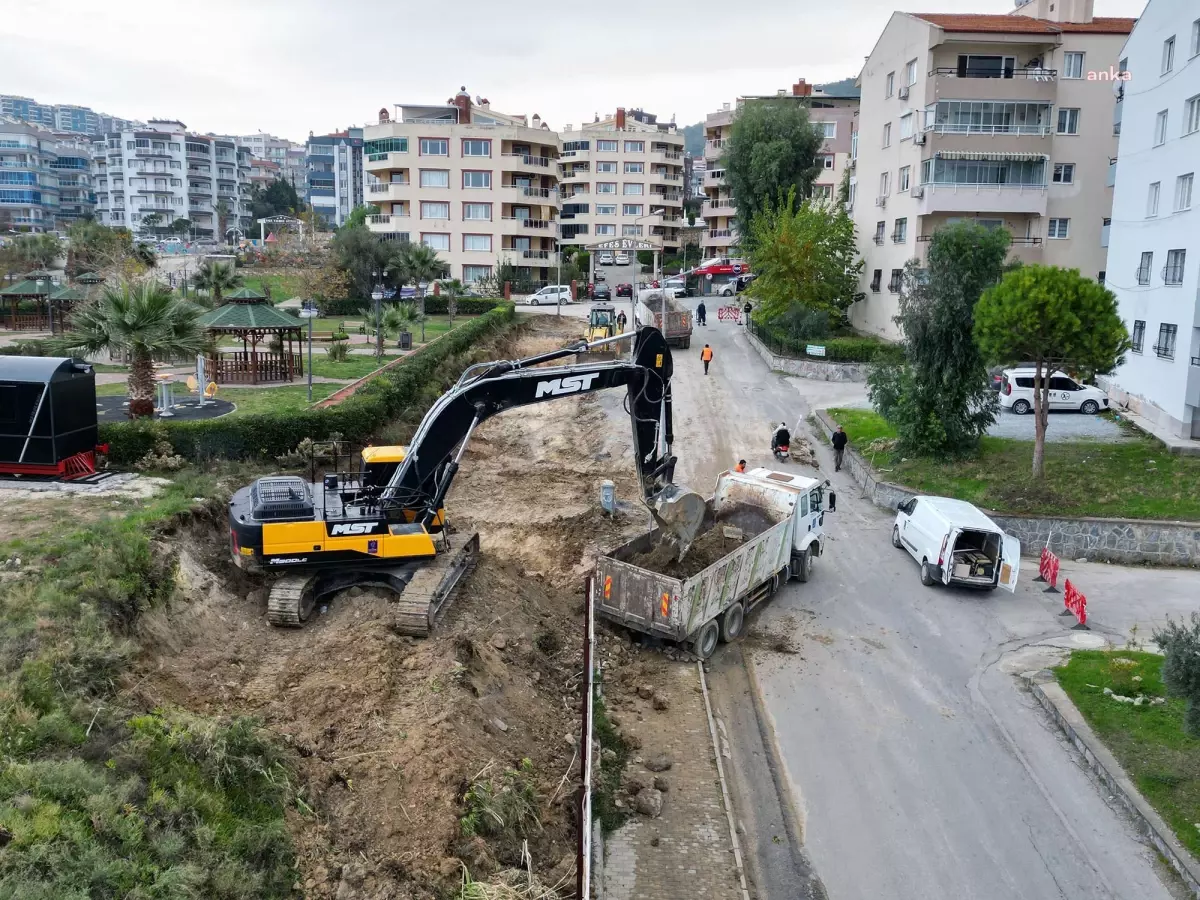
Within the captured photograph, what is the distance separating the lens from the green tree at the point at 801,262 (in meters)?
45.8

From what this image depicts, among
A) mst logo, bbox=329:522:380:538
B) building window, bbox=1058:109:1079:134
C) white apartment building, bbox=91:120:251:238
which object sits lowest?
mst logo, bbox=329:522:380:538

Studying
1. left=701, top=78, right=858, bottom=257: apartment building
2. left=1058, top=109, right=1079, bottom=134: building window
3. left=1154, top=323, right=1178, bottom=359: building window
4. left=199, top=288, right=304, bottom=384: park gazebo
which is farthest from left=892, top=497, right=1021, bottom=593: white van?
left=701, top=78, right=858, bottom=257: apartment building

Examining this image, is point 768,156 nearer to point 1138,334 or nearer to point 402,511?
point 1138,334

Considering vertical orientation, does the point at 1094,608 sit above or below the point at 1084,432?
below

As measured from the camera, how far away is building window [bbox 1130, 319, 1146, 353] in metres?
31.8

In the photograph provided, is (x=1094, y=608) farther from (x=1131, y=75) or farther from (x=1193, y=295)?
(x=1131, y=75)

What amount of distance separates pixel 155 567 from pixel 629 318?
41.6m

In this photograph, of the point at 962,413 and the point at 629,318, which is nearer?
the point at 962,413

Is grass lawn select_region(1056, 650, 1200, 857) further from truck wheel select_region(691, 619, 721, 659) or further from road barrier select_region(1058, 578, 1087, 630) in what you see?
truck wheel select_region(691, 619, 721, 659)

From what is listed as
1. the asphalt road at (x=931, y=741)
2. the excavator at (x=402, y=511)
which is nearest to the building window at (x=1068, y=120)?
the asphalt road at (x=931, y=741)

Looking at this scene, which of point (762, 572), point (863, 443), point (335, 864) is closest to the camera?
point (335, 864)

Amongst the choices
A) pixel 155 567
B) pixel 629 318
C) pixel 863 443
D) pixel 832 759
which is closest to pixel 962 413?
pixel 863 443

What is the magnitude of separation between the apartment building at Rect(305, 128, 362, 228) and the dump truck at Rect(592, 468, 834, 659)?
157926mm

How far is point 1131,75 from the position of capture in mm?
34062
